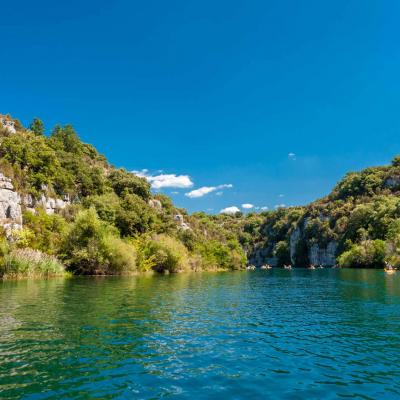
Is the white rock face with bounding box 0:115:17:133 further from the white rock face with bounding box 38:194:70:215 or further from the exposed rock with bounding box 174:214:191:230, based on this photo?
the exposed rock with bounding box 174:214:191:230

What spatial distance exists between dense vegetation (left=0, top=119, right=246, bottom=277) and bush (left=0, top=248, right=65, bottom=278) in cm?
13

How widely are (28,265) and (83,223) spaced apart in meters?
14.8

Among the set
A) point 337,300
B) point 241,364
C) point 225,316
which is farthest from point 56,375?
point 337,300

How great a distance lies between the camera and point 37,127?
12131 centimetres

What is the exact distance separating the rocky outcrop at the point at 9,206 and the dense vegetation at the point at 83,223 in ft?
8.33

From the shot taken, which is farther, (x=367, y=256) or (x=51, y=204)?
(x=367, y=256)

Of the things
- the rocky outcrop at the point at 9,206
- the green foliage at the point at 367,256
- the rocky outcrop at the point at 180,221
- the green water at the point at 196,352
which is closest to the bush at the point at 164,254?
the rocky outcrop at the point at 9,206

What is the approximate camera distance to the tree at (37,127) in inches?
4747

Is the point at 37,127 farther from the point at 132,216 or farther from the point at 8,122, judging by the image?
the point at 132,216

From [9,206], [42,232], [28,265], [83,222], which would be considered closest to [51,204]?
[42,232]

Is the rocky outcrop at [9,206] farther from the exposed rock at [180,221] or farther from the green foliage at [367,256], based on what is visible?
the green foliage at [367,256]

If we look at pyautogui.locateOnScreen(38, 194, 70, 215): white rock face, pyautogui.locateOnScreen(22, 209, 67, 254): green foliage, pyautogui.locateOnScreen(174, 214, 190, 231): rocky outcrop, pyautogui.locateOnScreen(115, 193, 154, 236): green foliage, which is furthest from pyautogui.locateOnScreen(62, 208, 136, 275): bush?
pyautogui.locateOnScreen(174, 214, 190, 231): rocky outcrop

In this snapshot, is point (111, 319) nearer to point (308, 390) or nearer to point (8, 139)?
point (308, 390)

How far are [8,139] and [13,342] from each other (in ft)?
249
